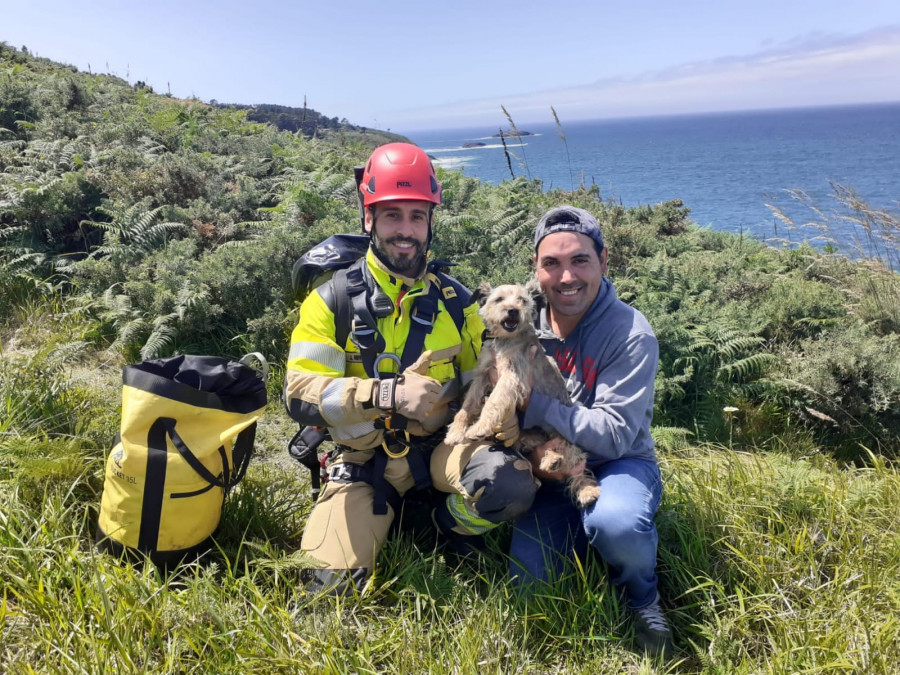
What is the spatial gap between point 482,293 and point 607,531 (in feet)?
Answer: 5.68

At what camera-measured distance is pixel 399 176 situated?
132 inches

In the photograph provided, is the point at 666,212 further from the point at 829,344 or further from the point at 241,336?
the point at 241,336

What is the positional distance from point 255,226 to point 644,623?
6739 mm

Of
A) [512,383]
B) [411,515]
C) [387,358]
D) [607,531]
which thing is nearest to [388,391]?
[387,358]

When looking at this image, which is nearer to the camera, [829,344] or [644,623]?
[644,623]

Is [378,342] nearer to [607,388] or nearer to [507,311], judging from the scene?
[507,311]

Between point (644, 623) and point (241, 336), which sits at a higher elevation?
point (241, 336)

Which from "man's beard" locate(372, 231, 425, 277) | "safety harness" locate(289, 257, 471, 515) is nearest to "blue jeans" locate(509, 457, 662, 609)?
"safety harness" locate(289, 257, 471, 515)

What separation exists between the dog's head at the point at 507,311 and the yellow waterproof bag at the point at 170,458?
5.46 feet

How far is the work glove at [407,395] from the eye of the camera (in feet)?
10.0

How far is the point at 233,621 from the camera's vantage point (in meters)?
2.67

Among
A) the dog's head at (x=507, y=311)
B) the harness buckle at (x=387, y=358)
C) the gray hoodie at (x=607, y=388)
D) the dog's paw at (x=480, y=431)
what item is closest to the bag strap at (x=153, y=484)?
the harness buckle at (x=387, y=358)

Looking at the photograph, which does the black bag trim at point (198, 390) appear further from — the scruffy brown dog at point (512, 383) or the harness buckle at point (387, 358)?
the scruffy brown dog at point (512, 383)

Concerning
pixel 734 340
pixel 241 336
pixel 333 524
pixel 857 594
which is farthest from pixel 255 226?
pixel 857 594
